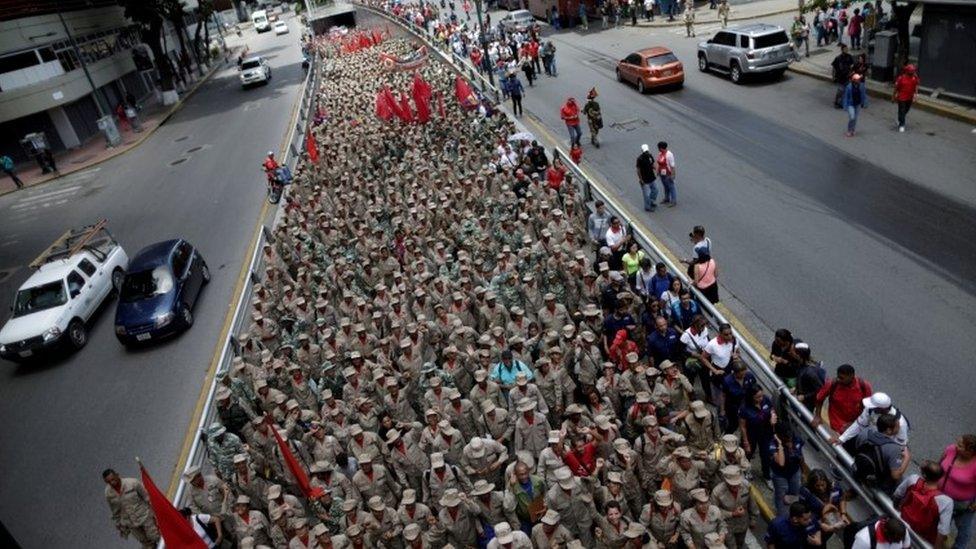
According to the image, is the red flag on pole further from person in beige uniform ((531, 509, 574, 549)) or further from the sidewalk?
person in beige uniform ((531, 509, 574, 549))

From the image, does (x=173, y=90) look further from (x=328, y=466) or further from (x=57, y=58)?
(x=328, y=466)

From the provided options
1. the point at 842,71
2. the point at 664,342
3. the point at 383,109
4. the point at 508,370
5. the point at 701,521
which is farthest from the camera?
the point at 383,109

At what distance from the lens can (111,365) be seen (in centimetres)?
1373

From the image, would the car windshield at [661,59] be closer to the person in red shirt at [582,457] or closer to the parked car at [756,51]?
the parked car at [756,51]

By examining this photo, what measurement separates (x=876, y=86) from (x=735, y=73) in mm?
4726

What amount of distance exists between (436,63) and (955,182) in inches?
962

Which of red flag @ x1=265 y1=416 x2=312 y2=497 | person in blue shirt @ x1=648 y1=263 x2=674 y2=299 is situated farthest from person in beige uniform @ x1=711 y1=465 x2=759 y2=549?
red flag @ x1=265 y1=416 x2=312 y2=497

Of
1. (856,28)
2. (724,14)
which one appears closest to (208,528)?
(856,28)

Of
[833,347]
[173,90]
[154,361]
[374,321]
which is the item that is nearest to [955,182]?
[833,347]

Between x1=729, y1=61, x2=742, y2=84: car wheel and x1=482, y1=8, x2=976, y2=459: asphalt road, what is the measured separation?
0.62m

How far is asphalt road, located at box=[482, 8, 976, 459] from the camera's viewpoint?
30.2 ft

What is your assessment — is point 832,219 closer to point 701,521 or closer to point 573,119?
point 573,119

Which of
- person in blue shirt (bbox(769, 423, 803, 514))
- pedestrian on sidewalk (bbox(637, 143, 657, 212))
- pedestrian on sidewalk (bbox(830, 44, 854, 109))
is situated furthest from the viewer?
pedestrian on sidewalk (bbox(830, 44, 854, 109))

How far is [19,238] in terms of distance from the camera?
925 inches
